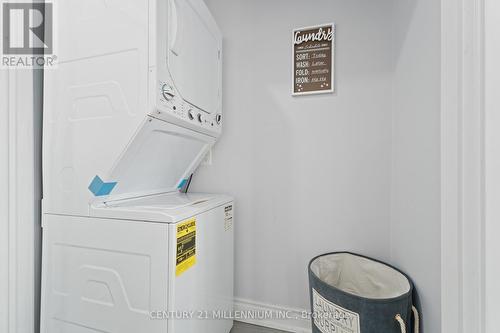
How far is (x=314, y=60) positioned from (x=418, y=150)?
803mm

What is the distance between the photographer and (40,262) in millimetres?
1130

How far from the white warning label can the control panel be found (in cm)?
100

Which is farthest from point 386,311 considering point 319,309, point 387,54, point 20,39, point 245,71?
point 20,39

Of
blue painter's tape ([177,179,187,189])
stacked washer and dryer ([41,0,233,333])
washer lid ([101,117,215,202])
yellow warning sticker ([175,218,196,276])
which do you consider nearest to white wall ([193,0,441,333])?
blue painter's tape ([177,179,187,189])

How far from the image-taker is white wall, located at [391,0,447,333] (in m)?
0.82

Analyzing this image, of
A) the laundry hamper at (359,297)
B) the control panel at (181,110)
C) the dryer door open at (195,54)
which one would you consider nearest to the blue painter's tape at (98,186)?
the control panel at (181,110)

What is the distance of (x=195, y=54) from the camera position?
1.18 m

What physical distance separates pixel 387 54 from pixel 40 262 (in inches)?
82.5

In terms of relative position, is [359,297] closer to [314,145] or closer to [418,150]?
[418,150]

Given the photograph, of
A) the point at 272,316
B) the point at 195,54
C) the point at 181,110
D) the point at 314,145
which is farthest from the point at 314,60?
the point at 272,316
